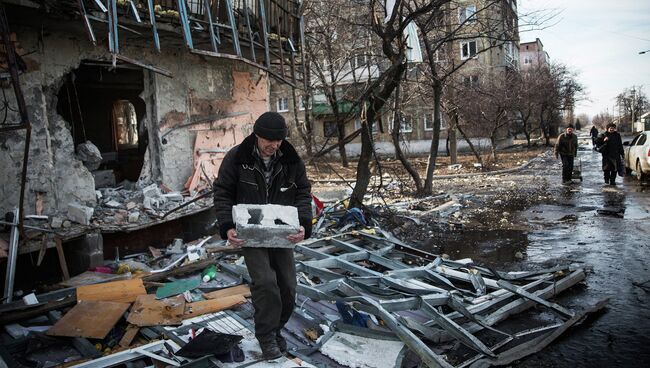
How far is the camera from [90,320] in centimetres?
419

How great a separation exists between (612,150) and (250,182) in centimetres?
1326

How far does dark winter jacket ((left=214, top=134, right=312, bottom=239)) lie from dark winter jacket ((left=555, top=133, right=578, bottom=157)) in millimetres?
12224

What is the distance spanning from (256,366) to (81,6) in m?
4.71

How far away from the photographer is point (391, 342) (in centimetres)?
385

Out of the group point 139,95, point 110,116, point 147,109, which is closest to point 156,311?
point 147,109

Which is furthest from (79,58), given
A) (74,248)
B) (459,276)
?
(459,276)

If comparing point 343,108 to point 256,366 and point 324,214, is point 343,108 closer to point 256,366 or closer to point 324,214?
point 324,214

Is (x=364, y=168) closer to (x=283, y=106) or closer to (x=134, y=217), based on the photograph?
(x=134, y=217)

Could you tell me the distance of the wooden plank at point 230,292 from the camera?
16.1 feet

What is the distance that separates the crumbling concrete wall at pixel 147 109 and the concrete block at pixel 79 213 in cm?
43

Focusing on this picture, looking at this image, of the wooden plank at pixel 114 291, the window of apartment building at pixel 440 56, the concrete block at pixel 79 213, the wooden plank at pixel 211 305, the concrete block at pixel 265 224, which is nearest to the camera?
the concrete block at pixel 265 224

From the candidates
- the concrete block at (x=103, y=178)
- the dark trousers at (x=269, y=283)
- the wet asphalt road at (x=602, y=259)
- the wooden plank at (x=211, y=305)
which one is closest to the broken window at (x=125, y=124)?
the concrete block at (x=103, y=178)

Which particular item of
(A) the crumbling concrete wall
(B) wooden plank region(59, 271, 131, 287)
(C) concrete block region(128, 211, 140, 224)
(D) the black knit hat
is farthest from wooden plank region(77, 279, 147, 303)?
(D) the black knit hat

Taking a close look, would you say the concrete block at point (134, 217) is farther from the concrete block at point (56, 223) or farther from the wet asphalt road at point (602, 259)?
the wet asphalt road at point (602, 259)
